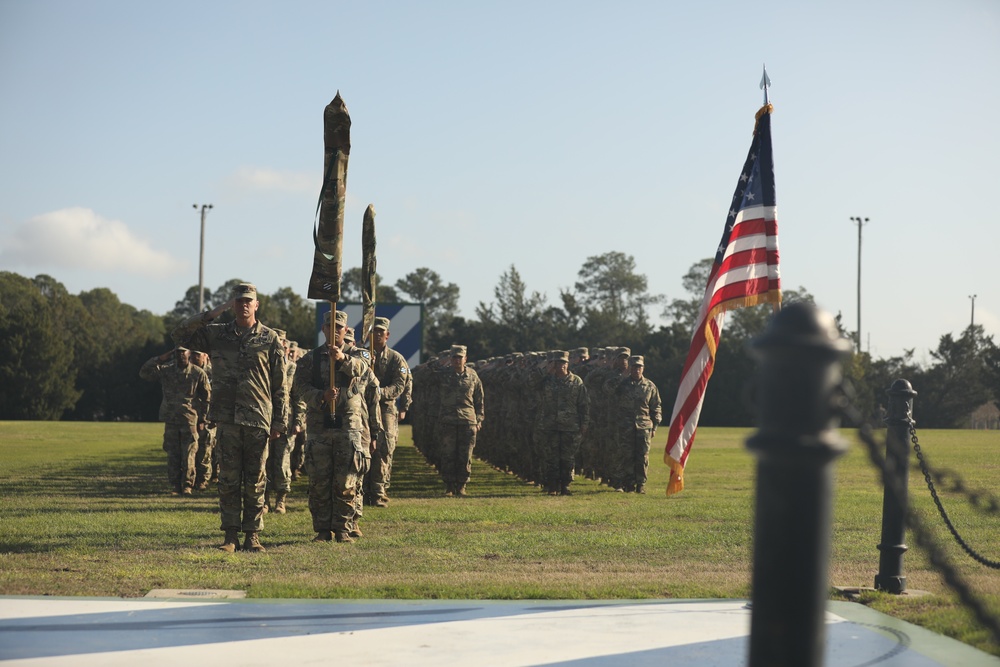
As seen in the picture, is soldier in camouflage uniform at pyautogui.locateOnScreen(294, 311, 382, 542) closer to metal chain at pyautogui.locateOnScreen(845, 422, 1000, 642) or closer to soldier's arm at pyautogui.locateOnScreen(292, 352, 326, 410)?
soldier's arm at pyautogui.locateOnScreen(292, 352, 326, 410)

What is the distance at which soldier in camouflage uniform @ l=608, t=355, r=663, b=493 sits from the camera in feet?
61.9

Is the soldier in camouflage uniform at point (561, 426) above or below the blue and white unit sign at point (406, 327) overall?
below

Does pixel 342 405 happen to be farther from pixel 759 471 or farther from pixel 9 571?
pixel 759 471

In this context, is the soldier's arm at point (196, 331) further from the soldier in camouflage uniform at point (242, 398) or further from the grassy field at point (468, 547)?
the grassy field at point (468, 547)

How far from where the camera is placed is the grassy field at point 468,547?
7.68 meters

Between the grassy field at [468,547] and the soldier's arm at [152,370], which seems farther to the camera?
the soldier's arm at [152,370]

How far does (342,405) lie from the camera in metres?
10.8

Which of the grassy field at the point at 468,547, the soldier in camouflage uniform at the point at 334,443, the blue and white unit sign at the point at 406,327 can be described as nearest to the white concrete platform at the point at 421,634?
the grassy field at the point at 468,547

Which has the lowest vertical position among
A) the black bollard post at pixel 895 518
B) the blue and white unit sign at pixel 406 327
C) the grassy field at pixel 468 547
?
the grassy field at pixel 468 547

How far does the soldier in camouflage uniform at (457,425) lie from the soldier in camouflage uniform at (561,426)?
1182 millimetres

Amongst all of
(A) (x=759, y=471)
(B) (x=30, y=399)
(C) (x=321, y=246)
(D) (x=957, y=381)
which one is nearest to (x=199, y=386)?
(C) (x=321, y=246)

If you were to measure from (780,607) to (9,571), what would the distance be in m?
7.66

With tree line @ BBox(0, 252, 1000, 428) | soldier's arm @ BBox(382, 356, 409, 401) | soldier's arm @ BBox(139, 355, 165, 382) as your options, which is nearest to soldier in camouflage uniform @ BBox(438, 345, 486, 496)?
soldier's arm @ BBox(382, 356, 409, 401)

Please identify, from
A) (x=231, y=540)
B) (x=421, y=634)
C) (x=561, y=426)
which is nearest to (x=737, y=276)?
(x=421, y=634)
